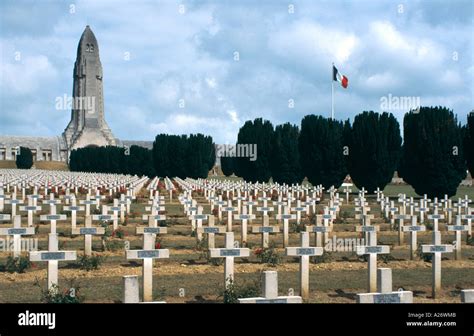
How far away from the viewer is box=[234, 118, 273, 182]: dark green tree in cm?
5116

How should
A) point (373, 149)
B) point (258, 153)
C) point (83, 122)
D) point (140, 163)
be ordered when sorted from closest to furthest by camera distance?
point (373, 149) → point (258, 153) → point (140, 163) → point (83, 122)

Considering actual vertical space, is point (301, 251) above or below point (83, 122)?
below

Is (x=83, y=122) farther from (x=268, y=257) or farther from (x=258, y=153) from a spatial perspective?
(x=268, y=257)

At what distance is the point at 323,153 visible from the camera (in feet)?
136

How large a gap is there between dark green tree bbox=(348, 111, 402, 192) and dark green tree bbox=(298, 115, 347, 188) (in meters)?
0.96

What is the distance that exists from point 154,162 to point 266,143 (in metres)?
15.3

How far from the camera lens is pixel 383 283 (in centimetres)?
779

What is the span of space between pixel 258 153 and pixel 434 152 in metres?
18.1

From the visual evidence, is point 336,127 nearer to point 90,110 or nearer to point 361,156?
point 361,156

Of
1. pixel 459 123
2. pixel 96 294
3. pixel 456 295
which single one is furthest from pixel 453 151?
pixel 96 294

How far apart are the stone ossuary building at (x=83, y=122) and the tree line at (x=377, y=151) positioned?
65.3 metres

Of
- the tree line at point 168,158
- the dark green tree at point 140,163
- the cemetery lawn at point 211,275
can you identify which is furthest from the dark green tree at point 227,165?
the cemetery lawn at point 211,275

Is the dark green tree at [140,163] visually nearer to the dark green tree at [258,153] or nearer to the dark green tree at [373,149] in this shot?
the dark green tree at [258,153]


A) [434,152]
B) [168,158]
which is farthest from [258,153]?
[434,152]
